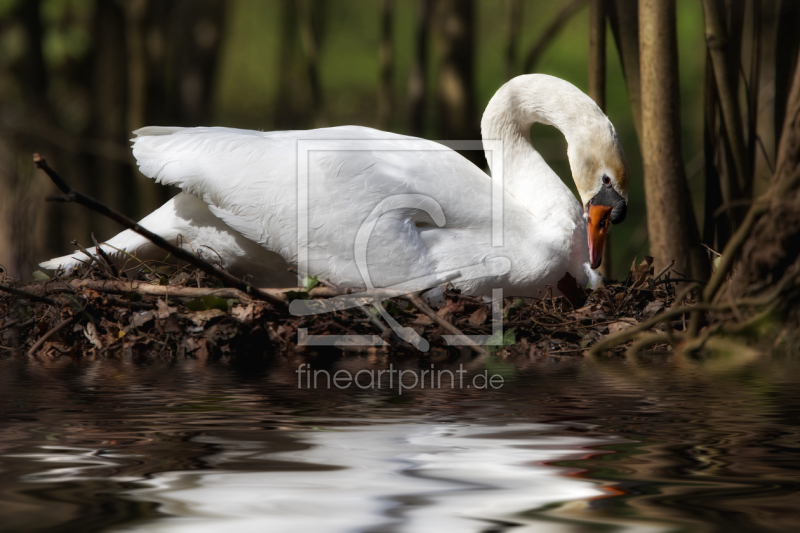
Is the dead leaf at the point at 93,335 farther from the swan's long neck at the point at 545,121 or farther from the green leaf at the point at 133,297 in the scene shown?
the swan's long neck at the point at 545,121

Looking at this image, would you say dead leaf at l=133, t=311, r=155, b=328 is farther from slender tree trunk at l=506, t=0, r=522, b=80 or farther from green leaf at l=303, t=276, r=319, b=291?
slender tree trunk at l=506, t=0, r=522, b=80

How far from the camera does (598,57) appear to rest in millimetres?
6172

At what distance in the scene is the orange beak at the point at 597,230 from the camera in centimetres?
500

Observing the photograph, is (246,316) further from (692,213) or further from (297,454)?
(692,213)

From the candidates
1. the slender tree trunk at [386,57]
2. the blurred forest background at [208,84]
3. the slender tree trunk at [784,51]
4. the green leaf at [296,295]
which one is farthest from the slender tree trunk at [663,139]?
the slender tree trunk at [386,57]

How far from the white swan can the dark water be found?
165 centimetres

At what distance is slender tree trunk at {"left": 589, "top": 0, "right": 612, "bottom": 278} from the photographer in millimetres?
5984

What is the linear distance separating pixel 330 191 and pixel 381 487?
3068 millimetres

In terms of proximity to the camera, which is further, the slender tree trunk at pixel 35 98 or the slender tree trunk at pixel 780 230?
the slender tree trunk at pixel 35 98

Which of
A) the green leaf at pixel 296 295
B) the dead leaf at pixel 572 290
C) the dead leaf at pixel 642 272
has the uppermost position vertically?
the dead leaf at pixel 642 272

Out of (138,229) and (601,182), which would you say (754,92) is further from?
(138,229)

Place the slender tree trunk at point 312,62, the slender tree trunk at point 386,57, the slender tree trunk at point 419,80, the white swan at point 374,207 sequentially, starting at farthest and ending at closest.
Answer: the slender tree trunk at point 386,57 < the slender tree trunk at point 312,62 < the slender tree trunk at point 419,80 < the white swan at point 374,207

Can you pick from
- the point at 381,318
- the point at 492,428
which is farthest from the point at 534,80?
the point at 492,428

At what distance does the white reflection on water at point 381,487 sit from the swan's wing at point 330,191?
2452 millimetres
